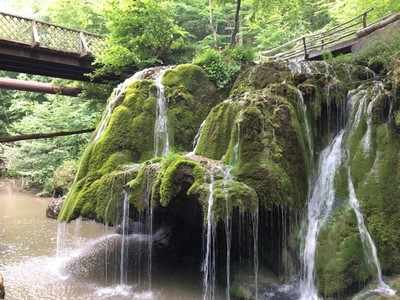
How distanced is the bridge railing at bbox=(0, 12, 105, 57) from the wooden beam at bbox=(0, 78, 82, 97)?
168cm

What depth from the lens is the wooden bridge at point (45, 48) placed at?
51.7 ft

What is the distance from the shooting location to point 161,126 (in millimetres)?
12203

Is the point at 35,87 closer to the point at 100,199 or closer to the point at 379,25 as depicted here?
the point at 100,199

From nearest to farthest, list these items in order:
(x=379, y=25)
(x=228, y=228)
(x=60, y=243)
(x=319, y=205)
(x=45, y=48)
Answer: (x=228, y=228) < (x=319, y=205) < (x=60, y=243) < (x=379, y=25) < (x=45, y=48)

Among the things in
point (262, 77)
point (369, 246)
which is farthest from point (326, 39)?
point (369, 246)

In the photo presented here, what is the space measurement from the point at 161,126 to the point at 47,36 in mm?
7071

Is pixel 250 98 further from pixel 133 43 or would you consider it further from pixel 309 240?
pixel 133 43

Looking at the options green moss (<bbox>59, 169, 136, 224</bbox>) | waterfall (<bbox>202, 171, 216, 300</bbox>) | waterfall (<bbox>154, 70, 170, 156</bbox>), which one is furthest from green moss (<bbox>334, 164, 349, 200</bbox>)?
green moss (<bbox>59, 169, 136, 224</bbox>)

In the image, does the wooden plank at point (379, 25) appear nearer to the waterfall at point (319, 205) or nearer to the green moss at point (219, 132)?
the waterfall at point (319, 205)

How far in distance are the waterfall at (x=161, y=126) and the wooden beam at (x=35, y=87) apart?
23.0ft

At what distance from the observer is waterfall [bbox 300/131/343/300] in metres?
9.00

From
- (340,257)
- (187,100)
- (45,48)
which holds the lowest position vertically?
(340,257)

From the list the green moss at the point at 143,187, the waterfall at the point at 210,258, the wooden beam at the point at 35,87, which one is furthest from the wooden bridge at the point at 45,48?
the waterfall at the point at 210,258

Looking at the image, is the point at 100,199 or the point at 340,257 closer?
the point at 340,257
